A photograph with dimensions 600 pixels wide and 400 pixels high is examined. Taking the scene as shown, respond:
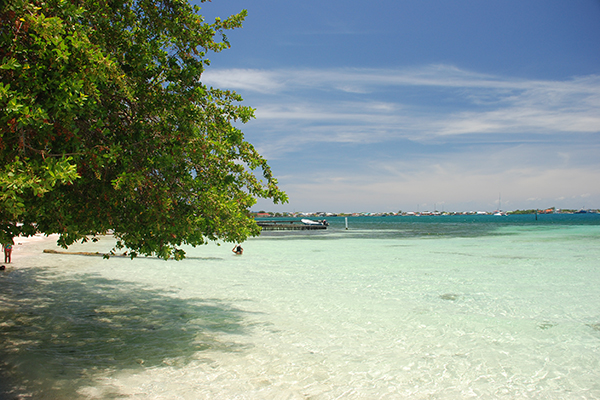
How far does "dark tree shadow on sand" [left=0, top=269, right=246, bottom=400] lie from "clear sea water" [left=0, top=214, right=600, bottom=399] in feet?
0.12

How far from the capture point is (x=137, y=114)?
6.68m

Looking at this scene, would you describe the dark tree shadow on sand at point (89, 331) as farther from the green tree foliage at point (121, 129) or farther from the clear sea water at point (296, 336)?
the green tree foliage at point (121, 129)

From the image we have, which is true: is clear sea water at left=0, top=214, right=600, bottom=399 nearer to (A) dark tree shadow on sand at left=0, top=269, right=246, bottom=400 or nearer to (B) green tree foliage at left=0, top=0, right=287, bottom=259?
(A) dark tree shadow on sand at left=0, top=269, right=246, bottom=400

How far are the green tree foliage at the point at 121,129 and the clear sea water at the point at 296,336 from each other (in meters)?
2.22

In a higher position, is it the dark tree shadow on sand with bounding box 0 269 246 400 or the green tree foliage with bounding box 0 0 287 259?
the green tree foliage with bounding box 0 0 287 259

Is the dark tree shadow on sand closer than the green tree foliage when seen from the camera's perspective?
No

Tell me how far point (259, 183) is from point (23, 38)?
4.35 metres

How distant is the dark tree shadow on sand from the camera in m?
6.67

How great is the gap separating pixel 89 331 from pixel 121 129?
5.15 meters

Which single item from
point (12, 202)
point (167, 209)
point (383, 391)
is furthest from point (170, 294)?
point (12, 202)

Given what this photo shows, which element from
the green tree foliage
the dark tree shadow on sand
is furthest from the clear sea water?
→ the green tree foliage

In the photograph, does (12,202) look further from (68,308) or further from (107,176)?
(68,308)

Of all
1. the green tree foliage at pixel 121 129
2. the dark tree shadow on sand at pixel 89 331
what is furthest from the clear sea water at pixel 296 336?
the green tree foliage at pixel 121 129

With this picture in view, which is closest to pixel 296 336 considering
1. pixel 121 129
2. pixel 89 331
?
pixel 89 331
